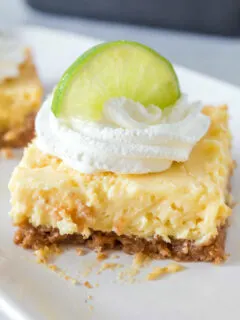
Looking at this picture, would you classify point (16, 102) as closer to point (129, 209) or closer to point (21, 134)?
point (21, 134)

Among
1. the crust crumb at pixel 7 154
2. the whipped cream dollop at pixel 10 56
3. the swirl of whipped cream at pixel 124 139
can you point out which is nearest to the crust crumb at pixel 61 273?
the swirl of whipped cream at pixel 124 139

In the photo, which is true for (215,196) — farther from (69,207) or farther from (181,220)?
(69,207)

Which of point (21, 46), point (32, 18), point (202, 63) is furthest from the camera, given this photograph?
point (32, 18)

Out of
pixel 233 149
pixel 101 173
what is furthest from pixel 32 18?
pixel 101 173

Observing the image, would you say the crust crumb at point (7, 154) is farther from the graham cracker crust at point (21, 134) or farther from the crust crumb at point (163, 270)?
the crust crumb at point (163, 270)

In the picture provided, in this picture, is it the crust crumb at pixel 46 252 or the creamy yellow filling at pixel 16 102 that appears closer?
the crust crumb at pixel 46 252

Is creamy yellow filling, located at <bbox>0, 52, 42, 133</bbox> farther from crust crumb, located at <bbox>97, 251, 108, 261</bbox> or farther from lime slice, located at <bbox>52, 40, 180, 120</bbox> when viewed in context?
crust crumb, located at <bbox>97, 251, 108, 261</bbox>
